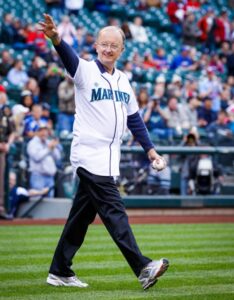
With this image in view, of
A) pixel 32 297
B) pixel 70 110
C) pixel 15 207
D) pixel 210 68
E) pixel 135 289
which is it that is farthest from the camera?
pixel 210 68

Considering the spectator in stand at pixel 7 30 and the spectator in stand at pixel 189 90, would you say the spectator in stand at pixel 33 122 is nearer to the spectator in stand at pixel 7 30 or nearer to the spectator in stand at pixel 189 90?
the spectator in stand at pixel 7 30

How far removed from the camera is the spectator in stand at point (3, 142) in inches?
559

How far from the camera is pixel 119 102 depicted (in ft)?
23.1

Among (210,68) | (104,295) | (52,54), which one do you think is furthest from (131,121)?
(210,68)

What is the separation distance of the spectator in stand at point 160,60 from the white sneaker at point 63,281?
15.4 meters

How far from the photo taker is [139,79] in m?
21.2

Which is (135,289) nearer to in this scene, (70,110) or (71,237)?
(71,237)

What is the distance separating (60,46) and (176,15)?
1877 cm

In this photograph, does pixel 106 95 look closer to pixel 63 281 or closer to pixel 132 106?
pixel 132 106

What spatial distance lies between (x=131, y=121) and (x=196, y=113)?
41.1 feet

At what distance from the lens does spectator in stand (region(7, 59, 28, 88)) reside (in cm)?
1802

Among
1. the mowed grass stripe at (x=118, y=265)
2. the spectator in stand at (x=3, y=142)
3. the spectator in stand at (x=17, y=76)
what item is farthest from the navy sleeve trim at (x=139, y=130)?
the spectator in stand at (x=17, y=76)

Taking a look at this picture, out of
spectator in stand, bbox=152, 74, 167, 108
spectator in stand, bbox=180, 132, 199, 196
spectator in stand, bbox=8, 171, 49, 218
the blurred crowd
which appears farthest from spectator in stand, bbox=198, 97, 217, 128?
spectator in stand, bbox=8, 171, 49, 218

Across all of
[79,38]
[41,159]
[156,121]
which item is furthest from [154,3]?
[41,159]
